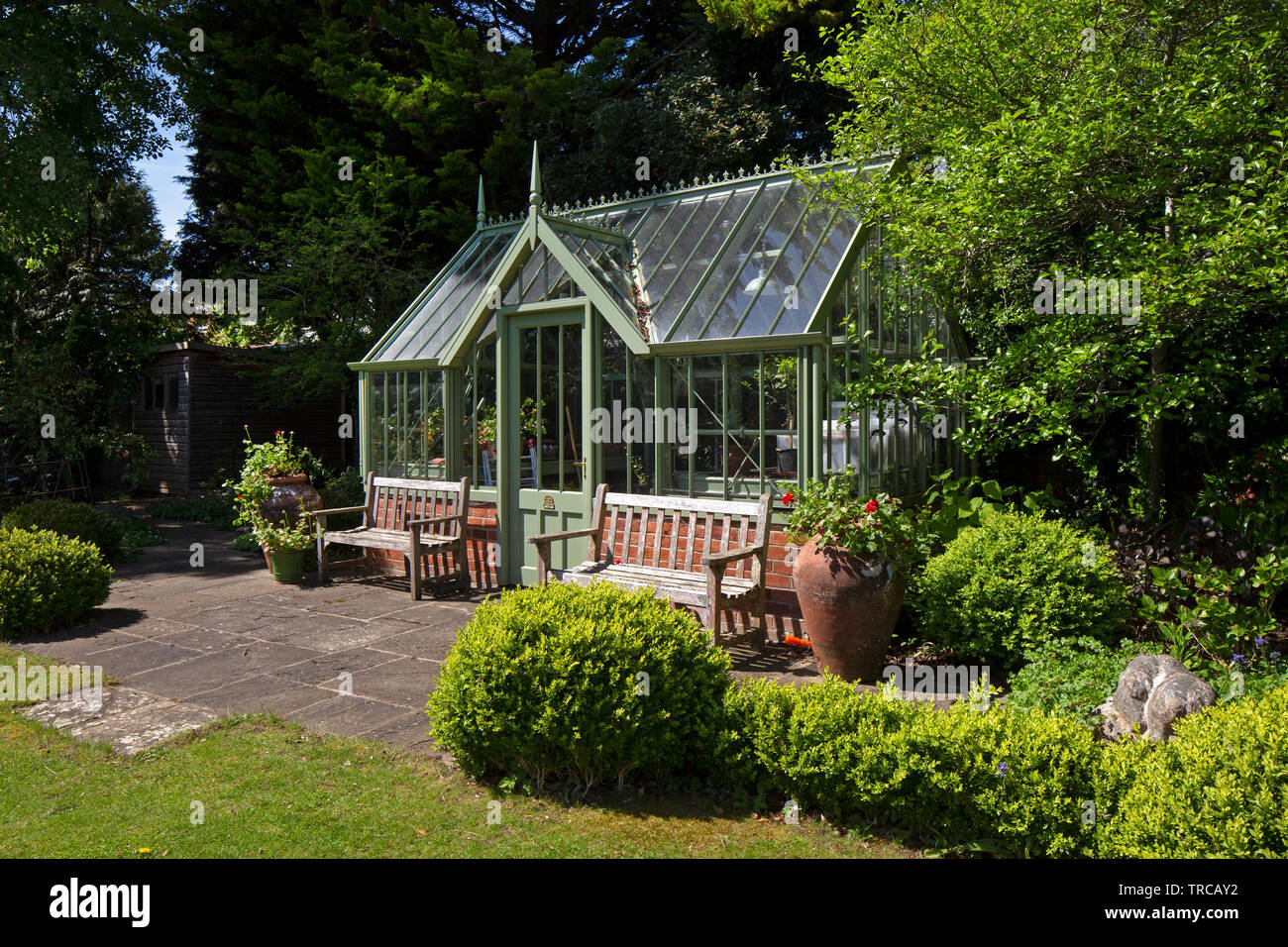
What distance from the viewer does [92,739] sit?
5137 mm

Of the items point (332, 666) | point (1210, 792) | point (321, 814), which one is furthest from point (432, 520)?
point (1210, 792)

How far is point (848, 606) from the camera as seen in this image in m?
5.83

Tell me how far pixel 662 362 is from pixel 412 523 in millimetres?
3075

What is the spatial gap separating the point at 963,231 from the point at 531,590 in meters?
4.25

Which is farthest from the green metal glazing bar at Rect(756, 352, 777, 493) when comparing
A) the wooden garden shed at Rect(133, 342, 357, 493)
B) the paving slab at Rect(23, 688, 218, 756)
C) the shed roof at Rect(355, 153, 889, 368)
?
the wooden garden shed at Rect(133, 342, 357, 493)

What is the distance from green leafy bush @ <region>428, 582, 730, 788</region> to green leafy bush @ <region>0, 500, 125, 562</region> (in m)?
7.26

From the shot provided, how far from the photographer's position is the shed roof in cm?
755

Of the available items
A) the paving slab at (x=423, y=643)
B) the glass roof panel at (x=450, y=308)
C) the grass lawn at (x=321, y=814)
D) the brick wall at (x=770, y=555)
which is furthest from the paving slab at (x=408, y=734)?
the glass roof panel at (x=450, y=308)

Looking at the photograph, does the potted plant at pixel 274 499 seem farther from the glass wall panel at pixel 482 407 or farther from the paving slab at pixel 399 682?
the paving slab at pixel 399 682

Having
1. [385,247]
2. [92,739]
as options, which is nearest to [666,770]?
[92,739]

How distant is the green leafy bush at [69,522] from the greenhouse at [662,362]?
10.2 feet

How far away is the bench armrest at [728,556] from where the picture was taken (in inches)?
249

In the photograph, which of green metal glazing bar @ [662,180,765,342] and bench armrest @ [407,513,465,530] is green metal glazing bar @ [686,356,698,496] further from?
bench armrest @ [407,513,465,530]

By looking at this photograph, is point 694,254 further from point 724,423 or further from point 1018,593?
point 1018,593
